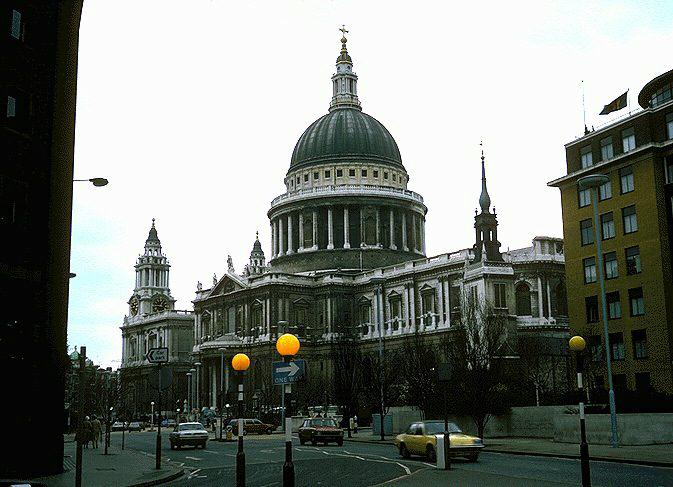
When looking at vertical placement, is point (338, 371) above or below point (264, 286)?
below

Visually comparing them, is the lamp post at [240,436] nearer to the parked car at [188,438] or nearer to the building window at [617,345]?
the parked car at [188,438]

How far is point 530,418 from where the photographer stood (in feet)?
177

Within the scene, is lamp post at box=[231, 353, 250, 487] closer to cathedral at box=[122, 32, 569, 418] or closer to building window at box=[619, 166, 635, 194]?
building window at box=[619, 166, 635, 194]

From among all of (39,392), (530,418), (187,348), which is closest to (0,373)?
(39,392)

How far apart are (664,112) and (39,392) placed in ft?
155

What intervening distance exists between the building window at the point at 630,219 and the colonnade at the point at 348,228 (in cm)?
6561

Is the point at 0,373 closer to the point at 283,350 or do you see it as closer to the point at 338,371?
the point at 283,350

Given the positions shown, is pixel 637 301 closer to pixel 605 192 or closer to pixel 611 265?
pixel 611 265

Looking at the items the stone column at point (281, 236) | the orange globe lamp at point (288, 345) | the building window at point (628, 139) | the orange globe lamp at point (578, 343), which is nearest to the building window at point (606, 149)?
the building window at point (628, 139)

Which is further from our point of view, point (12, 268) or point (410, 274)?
point (410, 274)

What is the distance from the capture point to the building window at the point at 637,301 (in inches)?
2512

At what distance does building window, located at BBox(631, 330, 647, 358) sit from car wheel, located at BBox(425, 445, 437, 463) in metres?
32.6

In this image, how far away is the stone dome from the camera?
443 ft

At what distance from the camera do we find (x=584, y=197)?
6850 cm
